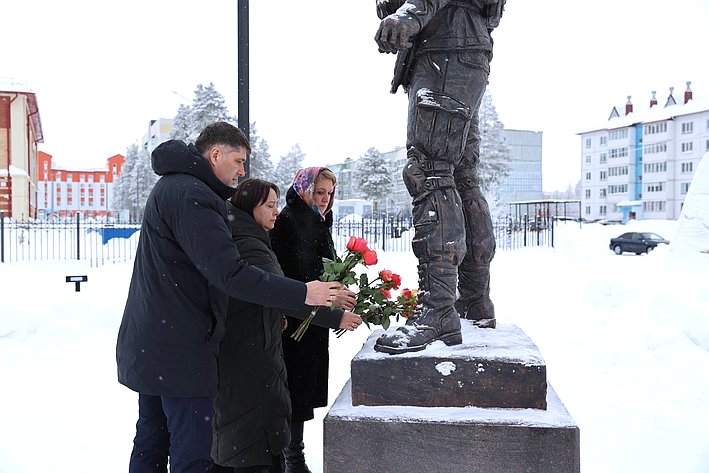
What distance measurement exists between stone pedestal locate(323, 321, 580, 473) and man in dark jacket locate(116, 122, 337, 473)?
646mm

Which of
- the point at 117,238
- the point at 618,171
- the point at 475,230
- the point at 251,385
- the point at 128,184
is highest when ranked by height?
the point at 618,171

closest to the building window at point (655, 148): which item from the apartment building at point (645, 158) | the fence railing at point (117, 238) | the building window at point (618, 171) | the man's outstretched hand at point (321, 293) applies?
the apartment building at point (645, 158)

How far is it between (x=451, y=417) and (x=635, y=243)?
3388cm

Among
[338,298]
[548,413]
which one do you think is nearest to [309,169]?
[338,298]

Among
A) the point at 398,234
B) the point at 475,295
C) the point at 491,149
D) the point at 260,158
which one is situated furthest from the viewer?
the point at 260,158

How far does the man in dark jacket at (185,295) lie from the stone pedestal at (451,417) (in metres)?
0.65

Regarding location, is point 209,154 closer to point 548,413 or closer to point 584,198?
point 548,413

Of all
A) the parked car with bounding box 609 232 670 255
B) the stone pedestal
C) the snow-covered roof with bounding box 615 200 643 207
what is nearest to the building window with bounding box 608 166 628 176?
the snow-covered roof with bounding box 615 200 643 207

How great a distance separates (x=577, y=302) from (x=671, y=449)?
5.94 meters

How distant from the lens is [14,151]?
45.0 m

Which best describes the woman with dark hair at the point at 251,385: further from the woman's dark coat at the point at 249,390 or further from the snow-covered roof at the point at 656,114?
the snow-covered roof at the point at 656,114

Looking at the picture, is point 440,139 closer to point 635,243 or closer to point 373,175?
point 635,243

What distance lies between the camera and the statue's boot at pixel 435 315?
3287 millimetres

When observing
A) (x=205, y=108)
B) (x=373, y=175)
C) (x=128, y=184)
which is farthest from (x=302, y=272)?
(x=128, y=184)
